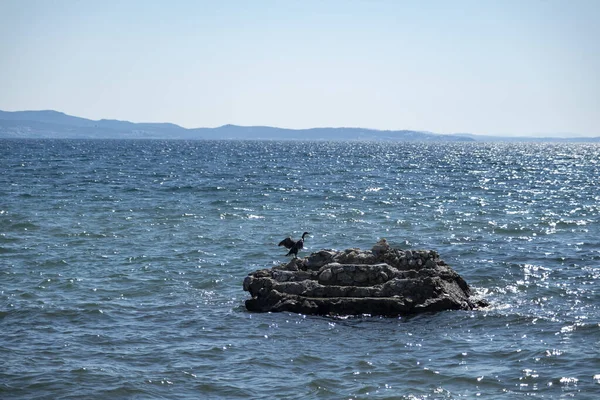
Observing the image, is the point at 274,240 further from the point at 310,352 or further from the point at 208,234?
the point at 310,352

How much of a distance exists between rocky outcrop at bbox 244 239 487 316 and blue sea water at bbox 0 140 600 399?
0.46 metres

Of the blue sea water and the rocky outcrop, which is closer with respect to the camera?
the blue sea water

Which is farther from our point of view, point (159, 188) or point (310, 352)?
point (159, 188)

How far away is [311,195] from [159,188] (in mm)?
12261

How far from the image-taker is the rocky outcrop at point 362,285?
1948 centimetres

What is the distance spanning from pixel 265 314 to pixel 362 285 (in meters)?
2.87

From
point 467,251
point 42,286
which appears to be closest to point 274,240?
point 467,251

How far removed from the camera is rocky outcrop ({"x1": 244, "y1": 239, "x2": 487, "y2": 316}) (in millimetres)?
19484

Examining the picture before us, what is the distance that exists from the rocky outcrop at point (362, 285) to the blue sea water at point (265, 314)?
46 cm

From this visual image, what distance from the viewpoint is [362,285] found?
20.2 meters

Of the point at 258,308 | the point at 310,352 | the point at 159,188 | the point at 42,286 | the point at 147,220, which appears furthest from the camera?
the point at 159,188

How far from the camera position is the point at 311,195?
51.3 metres

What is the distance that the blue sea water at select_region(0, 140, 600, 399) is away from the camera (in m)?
14.7

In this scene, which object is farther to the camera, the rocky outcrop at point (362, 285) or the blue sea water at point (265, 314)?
the rocky outcrop at point (362, 285)
